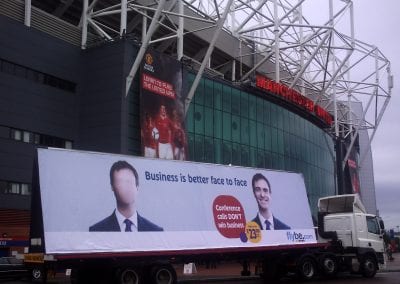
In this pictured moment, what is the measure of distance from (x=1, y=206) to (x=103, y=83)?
1064 centimetres

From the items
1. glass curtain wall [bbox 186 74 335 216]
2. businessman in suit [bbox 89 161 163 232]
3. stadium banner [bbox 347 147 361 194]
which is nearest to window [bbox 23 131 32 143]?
glass curtain wall [bbox 186 74 335 216]

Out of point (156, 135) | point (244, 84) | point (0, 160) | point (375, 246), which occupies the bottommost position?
point (375, 246)

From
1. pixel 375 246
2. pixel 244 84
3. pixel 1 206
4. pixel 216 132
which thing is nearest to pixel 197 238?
pixel 375 246

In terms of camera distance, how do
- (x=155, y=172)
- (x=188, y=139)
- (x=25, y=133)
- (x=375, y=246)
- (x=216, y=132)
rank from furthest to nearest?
(x=216, y=132) < (x=188, y=139) < (x=25, y=133) < (x=375, y=246) < (x=155, y=172)

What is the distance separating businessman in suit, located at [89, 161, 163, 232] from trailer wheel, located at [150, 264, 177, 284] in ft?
3.80

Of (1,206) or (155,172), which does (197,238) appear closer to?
(155,172)

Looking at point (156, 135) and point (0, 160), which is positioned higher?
point (156, 135)

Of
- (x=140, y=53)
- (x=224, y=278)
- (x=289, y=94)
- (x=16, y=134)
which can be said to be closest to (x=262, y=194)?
(x=224, y=278)

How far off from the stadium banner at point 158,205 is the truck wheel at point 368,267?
3.28 metres

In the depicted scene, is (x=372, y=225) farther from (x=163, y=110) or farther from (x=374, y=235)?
(x=163, y=110)

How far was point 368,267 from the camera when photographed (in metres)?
23.5

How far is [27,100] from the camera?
110 ft

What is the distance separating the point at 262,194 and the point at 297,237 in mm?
2389

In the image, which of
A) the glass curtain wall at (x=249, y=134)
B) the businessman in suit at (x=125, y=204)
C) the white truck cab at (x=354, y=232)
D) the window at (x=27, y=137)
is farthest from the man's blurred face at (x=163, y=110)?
the businessman in suit at (x=125, y=204)
